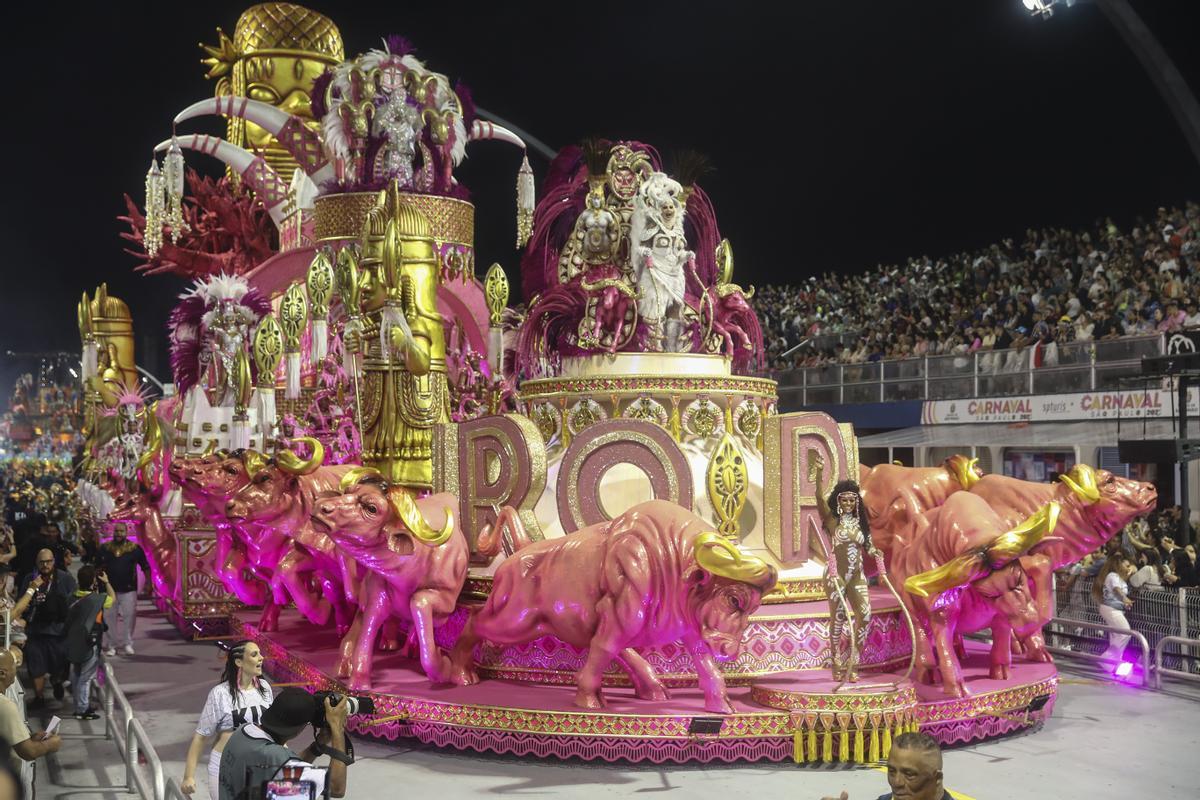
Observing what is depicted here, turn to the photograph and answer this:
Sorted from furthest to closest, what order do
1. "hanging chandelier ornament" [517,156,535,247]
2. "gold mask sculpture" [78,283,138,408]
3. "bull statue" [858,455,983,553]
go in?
"gold mask sculpture" [78,283,138,408]
"hanging chandelier ornament" [517,156,535,247]
"bull statue" [858,455,983,553]

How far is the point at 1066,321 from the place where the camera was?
18219 mm

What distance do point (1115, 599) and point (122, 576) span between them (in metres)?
9.08

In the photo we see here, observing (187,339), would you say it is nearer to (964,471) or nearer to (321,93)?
(321,93)

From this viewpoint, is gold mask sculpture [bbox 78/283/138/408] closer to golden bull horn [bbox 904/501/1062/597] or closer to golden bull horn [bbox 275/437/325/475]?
golden bull horn [bbox 275/437/325/475]

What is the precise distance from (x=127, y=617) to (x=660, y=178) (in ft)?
22.3

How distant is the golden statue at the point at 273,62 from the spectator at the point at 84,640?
1430cm

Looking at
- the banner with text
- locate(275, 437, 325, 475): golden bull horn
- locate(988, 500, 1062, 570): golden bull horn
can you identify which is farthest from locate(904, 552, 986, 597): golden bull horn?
the banner with text

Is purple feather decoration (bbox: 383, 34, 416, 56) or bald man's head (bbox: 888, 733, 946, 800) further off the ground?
purple feather decoration (bbox: 383, 34, 416, 56)

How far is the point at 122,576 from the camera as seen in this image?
12.1m

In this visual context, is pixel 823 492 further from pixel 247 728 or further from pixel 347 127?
pixel 347 127

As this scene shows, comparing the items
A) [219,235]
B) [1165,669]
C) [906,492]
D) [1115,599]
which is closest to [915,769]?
[906,492]

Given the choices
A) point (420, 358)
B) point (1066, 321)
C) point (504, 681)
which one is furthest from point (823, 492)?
point (1066, 321)

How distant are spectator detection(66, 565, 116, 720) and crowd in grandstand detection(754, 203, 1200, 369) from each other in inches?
480

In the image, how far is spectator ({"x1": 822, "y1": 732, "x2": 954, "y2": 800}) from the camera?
3.79 meters
